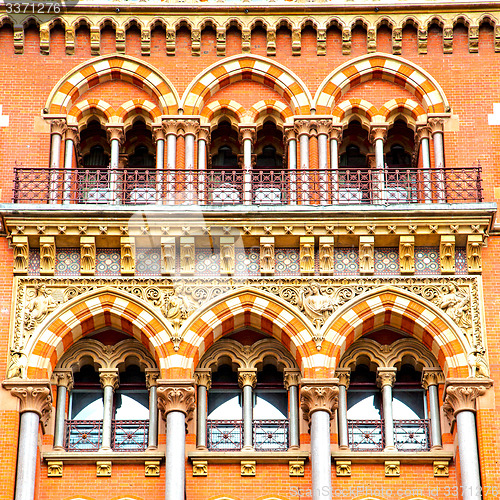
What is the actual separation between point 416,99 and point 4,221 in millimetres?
8345

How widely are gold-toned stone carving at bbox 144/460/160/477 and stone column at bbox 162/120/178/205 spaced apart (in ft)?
16.0

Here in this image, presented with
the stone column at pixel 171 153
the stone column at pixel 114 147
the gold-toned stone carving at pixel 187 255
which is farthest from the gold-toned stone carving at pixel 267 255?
the stone column at pixel 114 147

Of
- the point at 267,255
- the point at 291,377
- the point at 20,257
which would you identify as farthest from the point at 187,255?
the point at 20,257

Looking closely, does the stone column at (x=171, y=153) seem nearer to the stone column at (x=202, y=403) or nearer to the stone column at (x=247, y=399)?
the stone column at (x=202, y=403)

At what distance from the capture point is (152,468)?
26.3 m

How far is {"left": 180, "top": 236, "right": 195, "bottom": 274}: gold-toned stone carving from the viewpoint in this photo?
89.9 feet

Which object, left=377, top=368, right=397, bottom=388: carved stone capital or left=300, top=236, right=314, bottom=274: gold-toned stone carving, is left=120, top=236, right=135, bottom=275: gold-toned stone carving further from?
left=377, top=368, right=397, bottom=388: carved stone capital

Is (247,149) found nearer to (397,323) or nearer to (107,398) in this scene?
(397,323)

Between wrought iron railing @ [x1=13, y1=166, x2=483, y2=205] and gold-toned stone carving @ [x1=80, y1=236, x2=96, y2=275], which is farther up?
wrought iron railing @ [x1=13, y1=166, x2=483, y2=205]

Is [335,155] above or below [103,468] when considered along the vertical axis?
above

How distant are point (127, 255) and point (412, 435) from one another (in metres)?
6.03

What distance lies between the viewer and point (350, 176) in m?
29.3

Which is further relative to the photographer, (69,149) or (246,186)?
(69,149)

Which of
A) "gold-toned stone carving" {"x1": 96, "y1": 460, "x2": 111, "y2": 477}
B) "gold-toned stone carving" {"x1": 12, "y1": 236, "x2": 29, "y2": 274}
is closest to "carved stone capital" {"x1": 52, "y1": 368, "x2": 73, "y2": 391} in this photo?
"gold-toned stone carving" {"x1": 96, "y1": 460, "x2": 111, "y2": 477}
